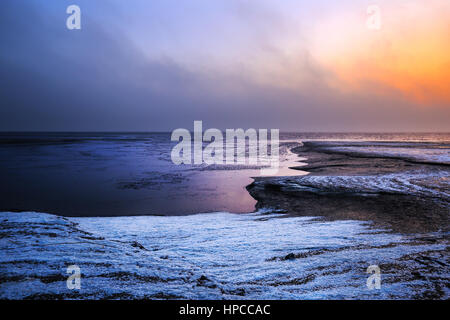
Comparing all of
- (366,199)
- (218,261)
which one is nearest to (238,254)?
(218,261)

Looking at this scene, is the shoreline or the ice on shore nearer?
the ice on shore

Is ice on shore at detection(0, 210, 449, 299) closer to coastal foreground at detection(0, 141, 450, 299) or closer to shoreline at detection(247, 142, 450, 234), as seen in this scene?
coastal foreground at detection(0, 141, 450, 299)

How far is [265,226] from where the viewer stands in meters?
6.67

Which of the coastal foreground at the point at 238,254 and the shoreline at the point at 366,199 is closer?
the coastal foreground at the point at 238,254

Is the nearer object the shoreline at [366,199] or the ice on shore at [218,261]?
the ice on shore at [218,261]

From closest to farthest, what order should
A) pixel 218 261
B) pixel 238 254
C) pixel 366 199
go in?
pixel 218 261, pixel 238 254, pixel 366 199

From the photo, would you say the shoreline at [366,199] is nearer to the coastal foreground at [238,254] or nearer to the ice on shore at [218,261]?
the coastal foreground at [238,254]

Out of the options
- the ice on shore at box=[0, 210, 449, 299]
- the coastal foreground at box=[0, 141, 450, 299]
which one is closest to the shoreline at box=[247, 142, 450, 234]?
the coastal foreground at box=[0, 141, 450, 299]

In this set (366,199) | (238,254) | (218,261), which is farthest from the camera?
(366,199)

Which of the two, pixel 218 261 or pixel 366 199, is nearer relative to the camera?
pixel 218 261

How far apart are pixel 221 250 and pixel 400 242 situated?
12.7 ft

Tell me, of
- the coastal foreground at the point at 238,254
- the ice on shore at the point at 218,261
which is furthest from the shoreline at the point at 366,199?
the ice on shore at the point at 218,261

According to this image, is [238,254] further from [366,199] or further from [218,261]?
[366,199]
